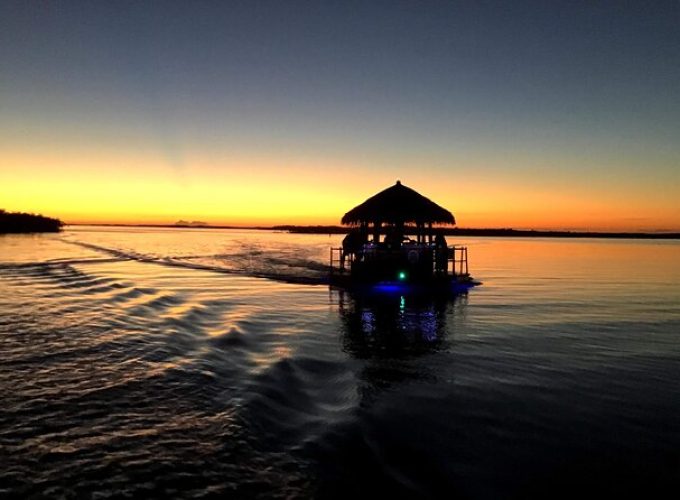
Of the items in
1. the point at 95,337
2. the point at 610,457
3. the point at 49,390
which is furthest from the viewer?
the point at 95,337

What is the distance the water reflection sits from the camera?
41.7 ft

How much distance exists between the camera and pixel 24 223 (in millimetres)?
105125

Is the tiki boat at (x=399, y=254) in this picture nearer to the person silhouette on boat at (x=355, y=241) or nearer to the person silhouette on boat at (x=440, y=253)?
the person silhouette on boat at (x=440, y=253)

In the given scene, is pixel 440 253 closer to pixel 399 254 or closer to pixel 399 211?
pixel 399 254

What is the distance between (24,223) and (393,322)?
11659cm

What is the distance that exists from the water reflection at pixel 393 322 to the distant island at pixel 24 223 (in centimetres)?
10673

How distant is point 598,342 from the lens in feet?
45.5

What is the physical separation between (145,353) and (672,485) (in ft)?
35.5

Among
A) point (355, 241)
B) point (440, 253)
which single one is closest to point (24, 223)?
point (355, 241)

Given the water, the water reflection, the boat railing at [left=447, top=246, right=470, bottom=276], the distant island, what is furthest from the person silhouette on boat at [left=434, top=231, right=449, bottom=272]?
the distant island

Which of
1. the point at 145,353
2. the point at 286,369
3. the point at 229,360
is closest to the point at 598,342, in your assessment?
the point at 286,369

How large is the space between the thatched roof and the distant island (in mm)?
103982

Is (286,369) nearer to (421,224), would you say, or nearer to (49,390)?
(49,390)

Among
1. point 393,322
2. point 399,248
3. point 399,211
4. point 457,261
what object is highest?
point 399,211
